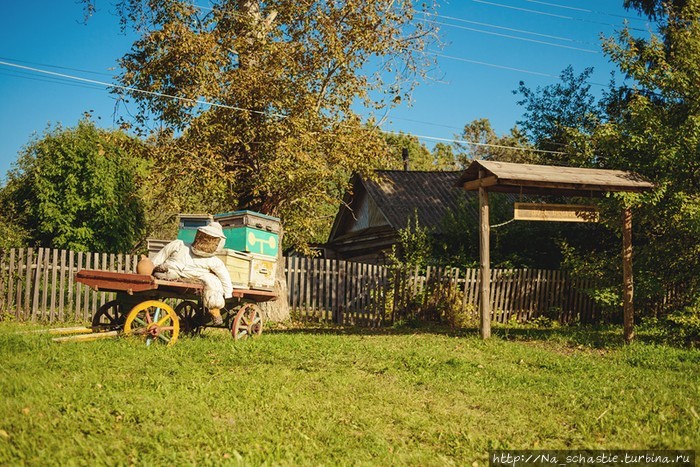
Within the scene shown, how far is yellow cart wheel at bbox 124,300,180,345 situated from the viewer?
8.58m

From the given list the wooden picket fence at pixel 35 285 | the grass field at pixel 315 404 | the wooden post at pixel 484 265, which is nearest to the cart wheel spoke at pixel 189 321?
the grass field at pixel 315 404

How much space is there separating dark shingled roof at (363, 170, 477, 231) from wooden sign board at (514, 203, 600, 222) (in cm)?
1058

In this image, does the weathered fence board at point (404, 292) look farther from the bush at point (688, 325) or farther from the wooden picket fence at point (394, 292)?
the bush at point (688, 325)

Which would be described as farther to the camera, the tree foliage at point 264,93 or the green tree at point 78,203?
the green tree at point 78,203

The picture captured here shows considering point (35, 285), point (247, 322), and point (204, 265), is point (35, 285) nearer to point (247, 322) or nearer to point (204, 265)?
Result: point (247, 322)

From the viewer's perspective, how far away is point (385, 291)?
16656mm

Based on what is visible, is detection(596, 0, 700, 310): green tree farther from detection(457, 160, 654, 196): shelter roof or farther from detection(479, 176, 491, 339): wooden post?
detection(479, 176, 491, 339): wooden post

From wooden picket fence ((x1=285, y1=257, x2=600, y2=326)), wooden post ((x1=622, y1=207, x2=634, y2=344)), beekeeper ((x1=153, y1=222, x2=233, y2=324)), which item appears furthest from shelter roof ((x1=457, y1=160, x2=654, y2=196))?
wooden picket fence ((x1=285, y1=257, x2=600, y2=326))

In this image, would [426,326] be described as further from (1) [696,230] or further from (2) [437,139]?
(2) [437,139]

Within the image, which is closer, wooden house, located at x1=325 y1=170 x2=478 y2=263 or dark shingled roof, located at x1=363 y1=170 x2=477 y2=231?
dark shingled roof, located at x1=363 y1=170 x2=477 y2=231

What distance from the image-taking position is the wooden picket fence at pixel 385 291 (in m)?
16.4

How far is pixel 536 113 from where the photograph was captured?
77.1 ft

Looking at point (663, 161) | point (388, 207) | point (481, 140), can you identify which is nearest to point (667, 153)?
point (663, 161)

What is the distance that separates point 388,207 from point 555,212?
40.1 ft
